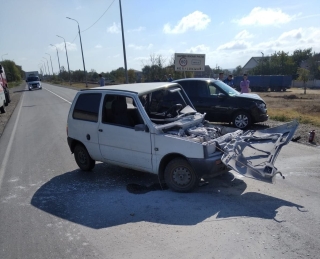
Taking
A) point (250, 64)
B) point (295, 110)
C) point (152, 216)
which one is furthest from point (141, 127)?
point (250, 64)

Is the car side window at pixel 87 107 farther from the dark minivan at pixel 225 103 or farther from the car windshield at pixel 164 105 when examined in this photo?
the dark minivan at pixel 225 103

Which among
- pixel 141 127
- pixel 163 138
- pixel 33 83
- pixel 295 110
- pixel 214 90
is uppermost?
pixel 214 90

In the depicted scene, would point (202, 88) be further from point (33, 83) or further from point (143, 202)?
point (33, 83)

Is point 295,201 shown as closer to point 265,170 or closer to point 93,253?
point 265,170

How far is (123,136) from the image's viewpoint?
5633mm

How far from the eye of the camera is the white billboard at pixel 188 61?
20297 mm

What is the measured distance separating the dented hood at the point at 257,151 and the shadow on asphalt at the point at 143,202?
1.63 feet

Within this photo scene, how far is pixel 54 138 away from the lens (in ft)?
34.4

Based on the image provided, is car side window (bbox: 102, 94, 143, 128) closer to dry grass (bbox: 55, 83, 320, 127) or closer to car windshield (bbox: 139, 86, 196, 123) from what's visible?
car windshield (bbox: 139, 86, 196, 123)

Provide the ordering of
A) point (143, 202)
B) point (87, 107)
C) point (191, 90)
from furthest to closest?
point (191, 90), point (87, 107), point (143, 202)

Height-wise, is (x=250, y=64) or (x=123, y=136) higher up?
(x=250, y=64)

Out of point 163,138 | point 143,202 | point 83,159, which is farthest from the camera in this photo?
point 83,159

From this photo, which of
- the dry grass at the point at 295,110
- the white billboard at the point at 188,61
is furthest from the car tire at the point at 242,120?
the white billboard at the point at 188,61

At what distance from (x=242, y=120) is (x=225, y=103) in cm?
82
